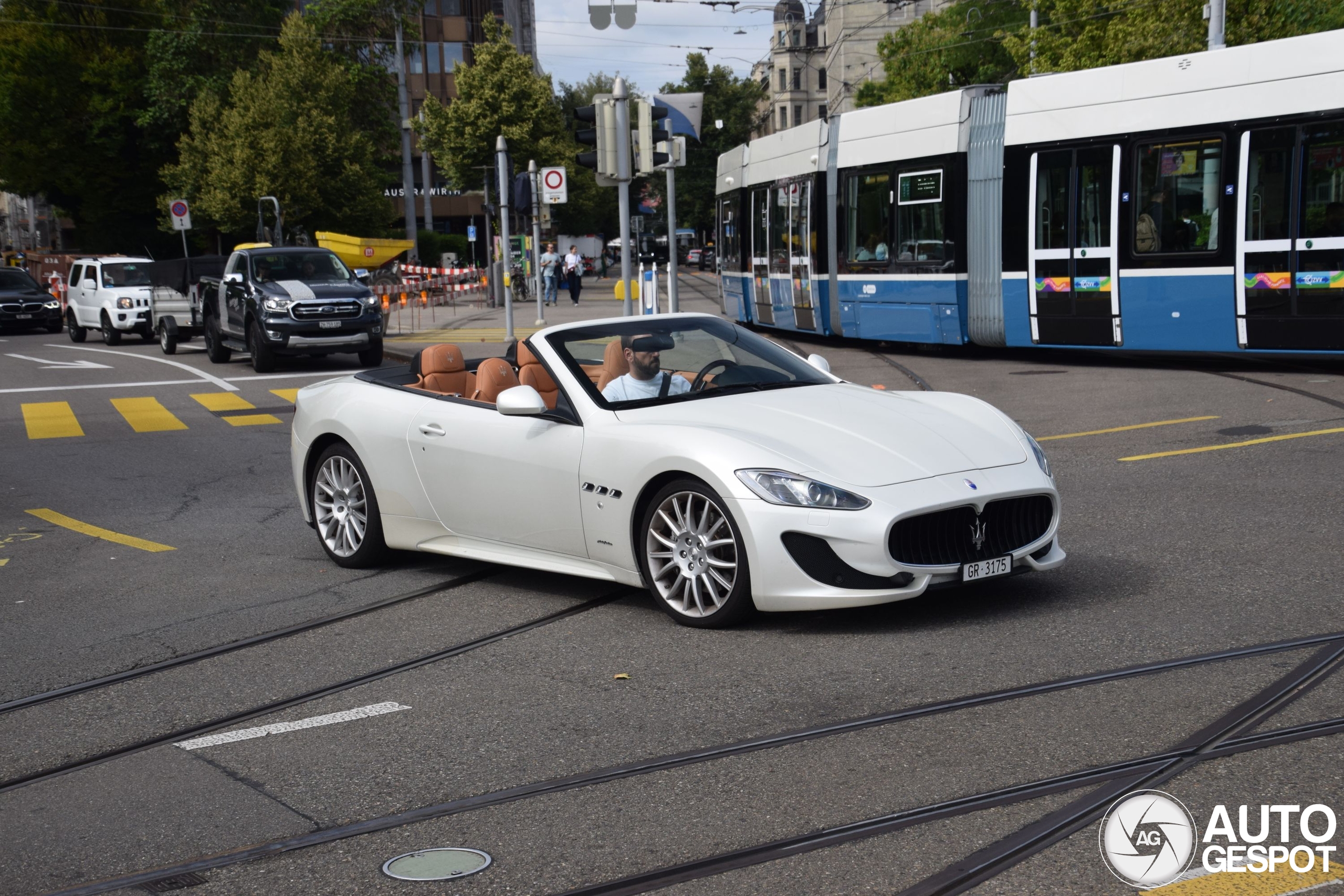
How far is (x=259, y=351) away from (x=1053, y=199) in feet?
39.6

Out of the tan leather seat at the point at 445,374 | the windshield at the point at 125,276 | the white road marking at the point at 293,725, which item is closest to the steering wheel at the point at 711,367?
the tan leather seat at the point at 445,374

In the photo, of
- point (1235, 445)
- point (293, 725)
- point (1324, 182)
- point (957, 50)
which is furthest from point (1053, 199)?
point (957, 50)

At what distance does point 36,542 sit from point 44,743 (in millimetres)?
4642

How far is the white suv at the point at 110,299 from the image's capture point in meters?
31.0

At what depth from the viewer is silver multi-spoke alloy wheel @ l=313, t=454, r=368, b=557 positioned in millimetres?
7984

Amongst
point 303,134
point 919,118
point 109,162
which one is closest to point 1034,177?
point 919,118

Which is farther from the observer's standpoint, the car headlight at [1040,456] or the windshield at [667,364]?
the windshield at [667,364]

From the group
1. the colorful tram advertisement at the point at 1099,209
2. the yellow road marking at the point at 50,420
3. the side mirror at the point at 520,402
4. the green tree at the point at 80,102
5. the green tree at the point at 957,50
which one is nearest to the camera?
the side mirror at the point at 520,402

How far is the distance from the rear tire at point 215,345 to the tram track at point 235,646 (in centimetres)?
1824

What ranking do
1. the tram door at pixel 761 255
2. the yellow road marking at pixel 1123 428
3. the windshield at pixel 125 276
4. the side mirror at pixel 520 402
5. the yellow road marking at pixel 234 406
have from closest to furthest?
the side mirror at pixel 520 402
the yellow road marking at pixel 1123 428
the yellow road marking at pixel 234 406
the tram door at pixel 761 255
the windshield at pixel 125 276

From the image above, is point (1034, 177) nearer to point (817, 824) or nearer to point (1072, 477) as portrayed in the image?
point (1072, 477)

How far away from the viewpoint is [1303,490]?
873cm

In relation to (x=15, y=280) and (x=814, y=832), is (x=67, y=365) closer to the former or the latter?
(x=15, y=280)

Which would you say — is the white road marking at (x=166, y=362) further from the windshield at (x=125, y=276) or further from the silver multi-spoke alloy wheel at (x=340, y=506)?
the silver multi-spoke alloy wheel at (x=340, y=506)
